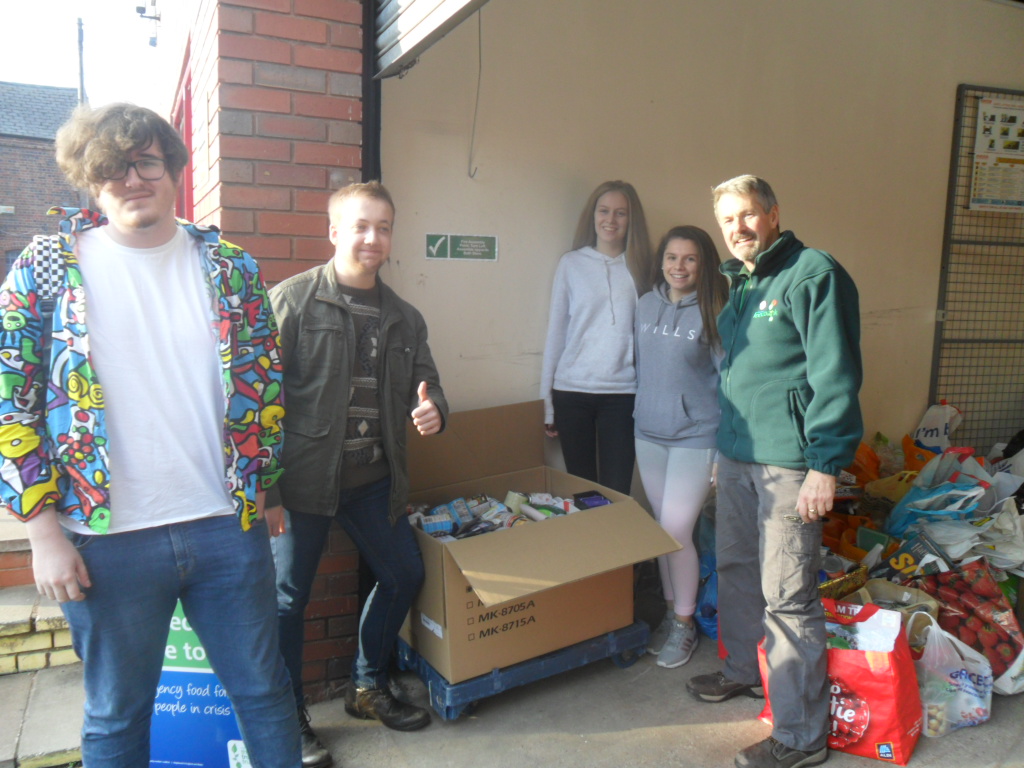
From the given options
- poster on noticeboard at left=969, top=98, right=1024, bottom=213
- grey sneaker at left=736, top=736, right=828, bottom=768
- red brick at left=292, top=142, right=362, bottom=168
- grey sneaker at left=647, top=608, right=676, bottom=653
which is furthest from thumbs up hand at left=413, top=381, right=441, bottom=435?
poster on noticeboard at left=969, top=98, right=1024, bottom=213

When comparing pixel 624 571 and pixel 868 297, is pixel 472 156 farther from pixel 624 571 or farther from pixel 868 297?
pixel 868 297

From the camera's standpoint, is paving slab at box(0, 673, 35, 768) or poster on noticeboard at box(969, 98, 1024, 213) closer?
paving slab at box(0, 673, 35, 768)

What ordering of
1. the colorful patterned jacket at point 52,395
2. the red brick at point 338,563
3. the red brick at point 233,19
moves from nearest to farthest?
1. the colorful patterned jacket at point 52,395
2. the red brick at point 233,19
3. the red brick at point 338,563

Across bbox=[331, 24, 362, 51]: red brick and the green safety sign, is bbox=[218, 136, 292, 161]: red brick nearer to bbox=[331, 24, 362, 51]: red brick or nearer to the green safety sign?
bbox=[331, 24, 362, 51]: red brick

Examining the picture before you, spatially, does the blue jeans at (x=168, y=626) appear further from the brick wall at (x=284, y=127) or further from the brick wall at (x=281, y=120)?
the brick wall at (x=281, y=120)

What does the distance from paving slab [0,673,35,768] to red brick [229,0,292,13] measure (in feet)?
8.27

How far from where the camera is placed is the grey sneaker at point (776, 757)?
226 cm

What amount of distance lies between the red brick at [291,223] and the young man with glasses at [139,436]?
70cm

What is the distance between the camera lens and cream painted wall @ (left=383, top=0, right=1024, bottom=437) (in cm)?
330

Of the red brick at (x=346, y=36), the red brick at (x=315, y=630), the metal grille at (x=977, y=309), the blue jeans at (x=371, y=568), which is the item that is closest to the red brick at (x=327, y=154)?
the red brick at (x=346, y=36)

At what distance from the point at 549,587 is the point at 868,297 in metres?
3.41

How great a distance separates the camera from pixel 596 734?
98.1 inches

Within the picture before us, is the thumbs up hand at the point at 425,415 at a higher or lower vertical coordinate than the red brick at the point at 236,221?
lower

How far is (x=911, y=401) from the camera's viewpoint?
4.87 m
